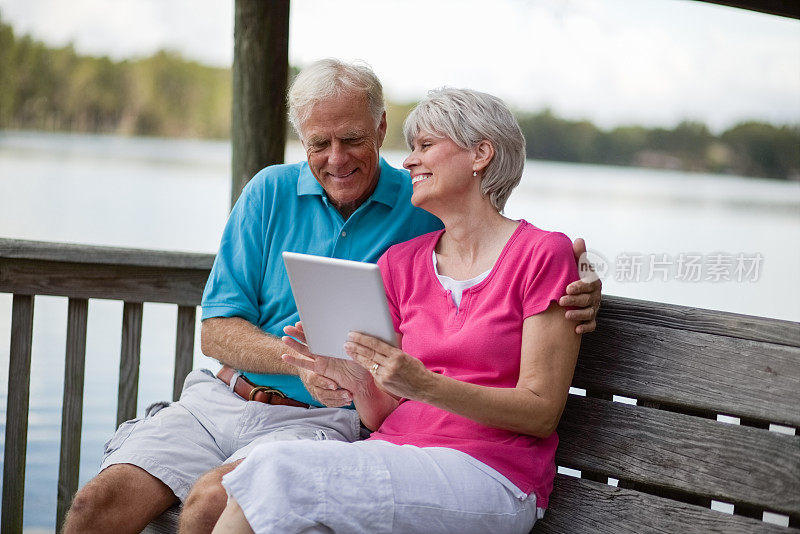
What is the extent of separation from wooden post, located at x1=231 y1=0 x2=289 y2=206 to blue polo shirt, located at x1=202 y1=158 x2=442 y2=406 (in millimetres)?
655

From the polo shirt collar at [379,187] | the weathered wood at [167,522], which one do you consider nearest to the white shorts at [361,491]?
the weathered wood at [167,522]

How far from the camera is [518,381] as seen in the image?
1.88 metres

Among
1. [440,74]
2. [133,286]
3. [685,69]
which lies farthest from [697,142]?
[133,286]

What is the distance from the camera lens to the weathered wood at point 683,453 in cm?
178

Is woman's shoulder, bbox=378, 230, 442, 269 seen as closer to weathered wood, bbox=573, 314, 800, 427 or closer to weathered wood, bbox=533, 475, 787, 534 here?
weathered wood, bbox=573, 314, 800, 427

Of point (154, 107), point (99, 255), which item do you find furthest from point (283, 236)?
point (154, 107)

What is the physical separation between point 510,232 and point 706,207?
11.7 metres

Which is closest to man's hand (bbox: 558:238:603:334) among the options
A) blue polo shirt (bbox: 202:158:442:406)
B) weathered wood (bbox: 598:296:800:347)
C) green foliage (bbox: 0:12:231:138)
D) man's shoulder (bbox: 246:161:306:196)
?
weathered wood (bbox: 598:296:800:347)

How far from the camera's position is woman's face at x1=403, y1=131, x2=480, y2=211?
210 cm

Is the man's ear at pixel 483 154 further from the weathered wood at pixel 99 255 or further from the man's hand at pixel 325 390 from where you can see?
the weathered wood at pixel 99 255

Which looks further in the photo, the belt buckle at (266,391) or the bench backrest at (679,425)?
the belt buckle at (266,391)

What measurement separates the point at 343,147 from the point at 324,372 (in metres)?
0.67

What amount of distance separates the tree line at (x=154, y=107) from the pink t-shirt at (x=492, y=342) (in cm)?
1329

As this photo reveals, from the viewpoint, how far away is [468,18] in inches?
534
